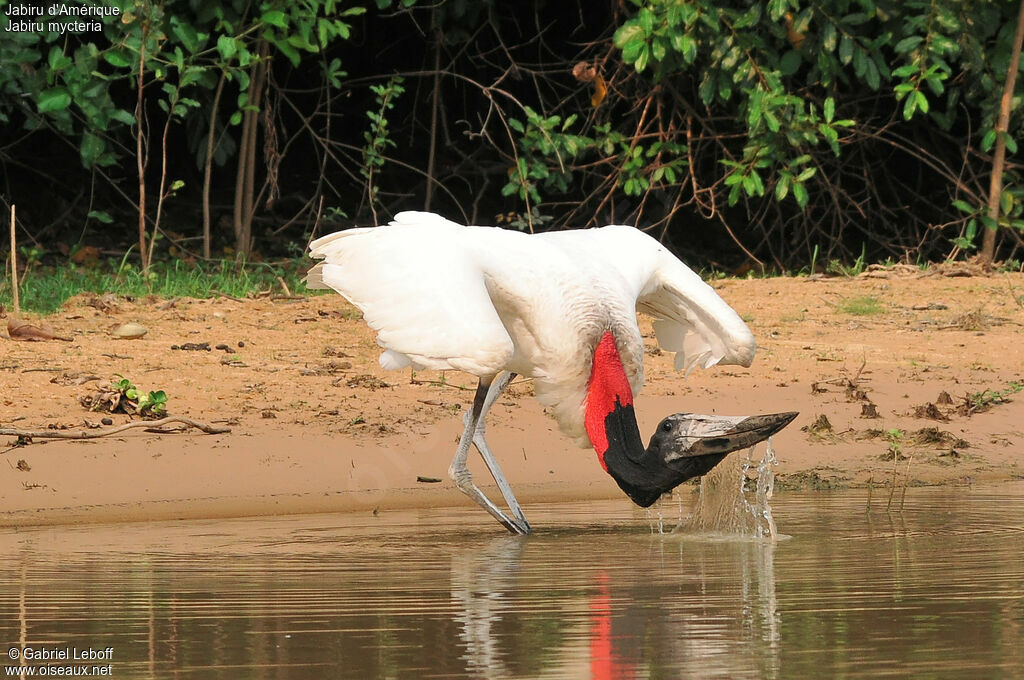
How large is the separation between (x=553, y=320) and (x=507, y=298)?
6.9 inches

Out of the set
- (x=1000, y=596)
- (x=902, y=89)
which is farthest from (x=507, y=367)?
(x=902, y=89)

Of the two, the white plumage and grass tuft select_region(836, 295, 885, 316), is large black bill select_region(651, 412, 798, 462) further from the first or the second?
grass tuft select_region(836, 295, 885, 316)

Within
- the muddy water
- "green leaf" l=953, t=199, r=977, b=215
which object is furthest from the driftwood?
"green leaf" l=953, t=199, r=977, b=215

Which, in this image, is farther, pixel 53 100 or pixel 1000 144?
pixel 1000 144

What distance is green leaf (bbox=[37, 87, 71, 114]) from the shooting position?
27.9ft

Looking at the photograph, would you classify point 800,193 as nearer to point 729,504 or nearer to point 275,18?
point 275,18

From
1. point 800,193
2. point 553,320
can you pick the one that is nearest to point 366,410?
point 553,320

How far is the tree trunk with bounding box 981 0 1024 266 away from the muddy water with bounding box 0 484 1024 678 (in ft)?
14.0

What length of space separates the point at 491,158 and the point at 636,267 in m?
5.75

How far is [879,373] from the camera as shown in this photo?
7219 millimetres

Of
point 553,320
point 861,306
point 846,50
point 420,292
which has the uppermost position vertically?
point 846,50

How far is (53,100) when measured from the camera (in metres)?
8.53

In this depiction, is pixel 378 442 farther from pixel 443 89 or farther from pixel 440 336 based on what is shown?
pixel 443 89

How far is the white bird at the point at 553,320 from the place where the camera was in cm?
472
